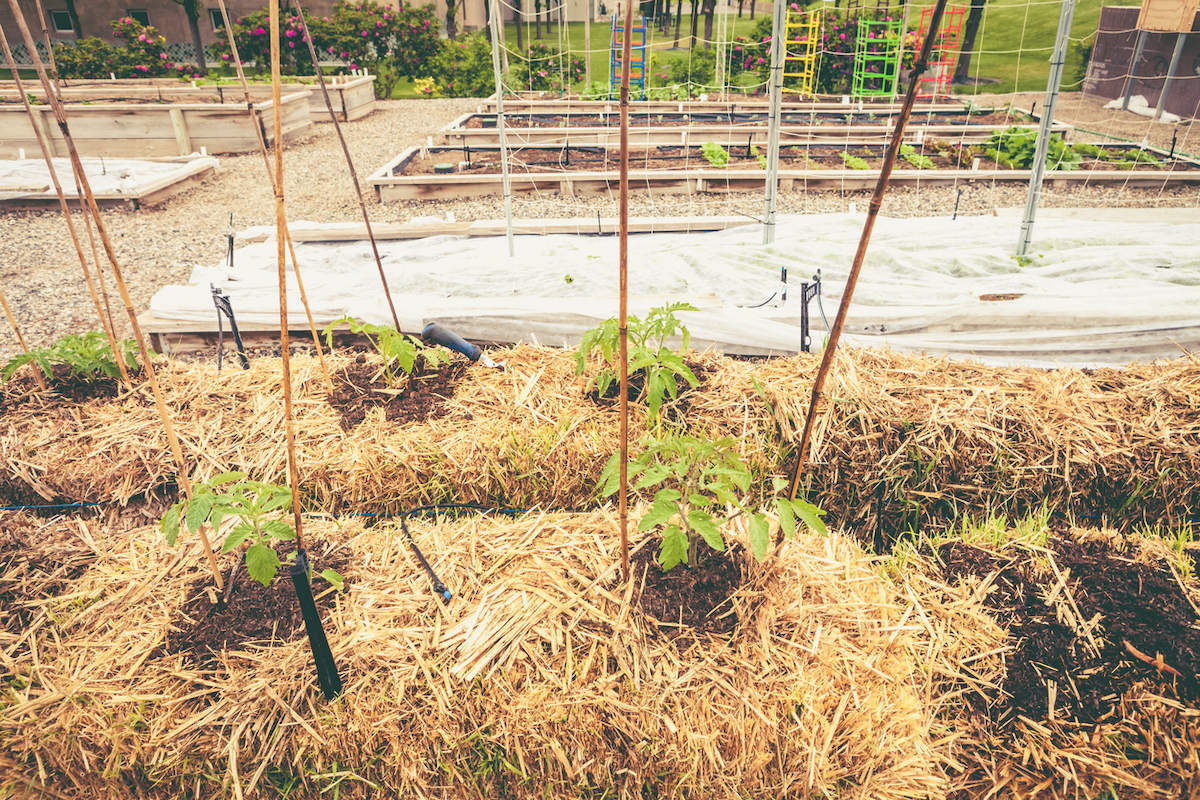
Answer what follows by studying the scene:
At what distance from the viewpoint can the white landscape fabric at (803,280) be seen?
3.46m

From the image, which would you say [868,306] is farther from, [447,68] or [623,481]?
[447,68]

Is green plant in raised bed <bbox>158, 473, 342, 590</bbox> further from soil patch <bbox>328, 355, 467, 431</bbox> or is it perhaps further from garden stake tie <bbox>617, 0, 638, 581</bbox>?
soil patch <bbox>328, 355, 467, 431</bbox>

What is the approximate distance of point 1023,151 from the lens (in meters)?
7.91

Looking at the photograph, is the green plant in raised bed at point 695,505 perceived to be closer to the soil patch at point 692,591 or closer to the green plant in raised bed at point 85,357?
the soil patch at point 692,591

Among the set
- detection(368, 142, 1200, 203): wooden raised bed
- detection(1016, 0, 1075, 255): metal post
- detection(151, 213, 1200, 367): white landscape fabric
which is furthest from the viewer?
detection(368, 142, 1200, 203): wooden raised bed

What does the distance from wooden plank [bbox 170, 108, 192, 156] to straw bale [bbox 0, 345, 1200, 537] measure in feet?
26.6

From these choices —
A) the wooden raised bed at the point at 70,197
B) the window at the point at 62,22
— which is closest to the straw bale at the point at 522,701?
the wooden raised bed at the point at 70,197

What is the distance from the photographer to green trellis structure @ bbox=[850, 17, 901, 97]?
12375mm

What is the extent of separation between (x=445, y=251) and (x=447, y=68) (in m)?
13.1

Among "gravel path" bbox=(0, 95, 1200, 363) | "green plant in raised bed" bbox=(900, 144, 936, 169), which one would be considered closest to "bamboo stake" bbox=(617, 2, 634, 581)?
"gravel path" bbox=(0, 95, 1200, 363)

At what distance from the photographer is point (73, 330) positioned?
4.65m

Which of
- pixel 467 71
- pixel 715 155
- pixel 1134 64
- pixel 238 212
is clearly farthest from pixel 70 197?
pixel 1134 64

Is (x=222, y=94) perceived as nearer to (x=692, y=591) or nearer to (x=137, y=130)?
(x=137, y=130)

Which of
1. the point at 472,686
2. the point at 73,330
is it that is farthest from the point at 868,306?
the point at 73,330
